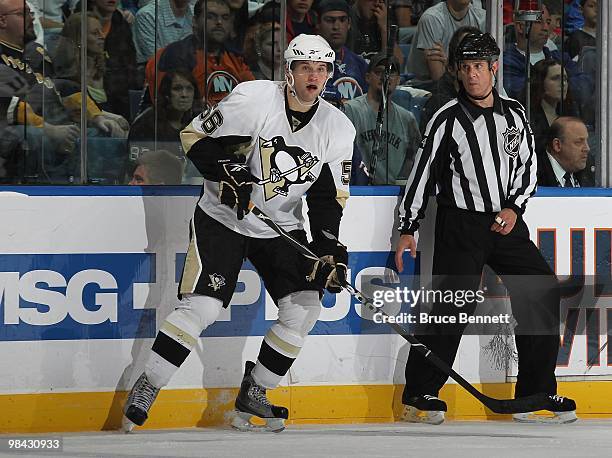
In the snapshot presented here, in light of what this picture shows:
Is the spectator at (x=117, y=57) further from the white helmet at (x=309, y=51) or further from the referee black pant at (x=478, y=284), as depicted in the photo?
the referee black pant at (x=478, y=284)

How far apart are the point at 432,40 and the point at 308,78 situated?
1.01 meters

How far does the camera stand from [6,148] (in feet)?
14.0

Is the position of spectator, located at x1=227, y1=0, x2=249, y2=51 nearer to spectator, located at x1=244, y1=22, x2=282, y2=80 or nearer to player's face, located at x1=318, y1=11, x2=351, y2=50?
spectator, located at x1=244, y1=22, x2=282, y2=80

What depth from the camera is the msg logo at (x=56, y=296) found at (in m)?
3.87

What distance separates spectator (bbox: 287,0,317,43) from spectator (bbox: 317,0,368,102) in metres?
0.04

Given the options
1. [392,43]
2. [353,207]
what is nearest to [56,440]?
[353,207]

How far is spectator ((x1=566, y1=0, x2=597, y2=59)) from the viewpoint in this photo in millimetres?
4590

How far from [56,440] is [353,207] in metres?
1.16

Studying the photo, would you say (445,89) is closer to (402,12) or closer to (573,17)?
(402,12)

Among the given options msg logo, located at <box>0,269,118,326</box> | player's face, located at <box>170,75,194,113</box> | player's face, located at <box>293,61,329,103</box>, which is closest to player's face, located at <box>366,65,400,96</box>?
player's face, located at <box>170,75,194,113</box>

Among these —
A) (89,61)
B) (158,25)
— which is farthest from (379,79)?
(89,61)

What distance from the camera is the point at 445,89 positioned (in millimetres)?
4699

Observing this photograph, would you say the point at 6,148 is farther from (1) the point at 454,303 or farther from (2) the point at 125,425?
(1) the point at 454,303

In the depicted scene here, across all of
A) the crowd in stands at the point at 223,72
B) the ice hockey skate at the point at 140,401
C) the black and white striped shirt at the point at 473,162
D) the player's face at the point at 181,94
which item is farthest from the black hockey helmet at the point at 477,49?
the ice hockey skate at the point at 140,401
